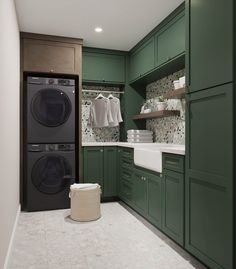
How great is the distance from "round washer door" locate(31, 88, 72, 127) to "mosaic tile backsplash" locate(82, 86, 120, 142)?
0.71 meters

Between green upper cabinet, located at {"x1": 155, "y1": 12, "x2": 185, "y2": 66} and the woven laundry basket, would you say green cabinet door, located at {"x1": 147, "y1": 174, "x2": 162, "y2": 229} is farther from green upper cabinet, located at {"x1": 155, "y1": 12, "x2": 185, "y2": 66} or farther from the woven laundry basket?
green upper cabinet, located at {"x1": 155, "y1": 12, "x2": 185, "y2": 66}

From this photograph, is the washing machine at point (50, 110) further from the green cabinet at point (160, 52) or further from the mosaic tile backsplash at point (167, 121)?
the mosaic tile backsplash at point (167, 121)

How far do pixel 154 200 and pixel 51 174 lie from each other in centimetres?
157

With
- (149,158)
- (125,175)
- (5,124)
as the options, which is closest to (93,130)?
(125,175)

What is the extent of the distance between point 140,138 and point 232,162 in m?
2.37

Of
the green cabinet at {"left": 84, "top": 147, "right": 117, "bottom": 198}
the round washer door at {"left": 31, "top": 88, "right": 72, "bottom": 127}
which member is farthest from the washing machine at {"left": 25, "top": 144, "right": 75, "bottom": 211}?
the round washer door at {"left": 31, "top": 88, "right": 72, "bottom": 127}

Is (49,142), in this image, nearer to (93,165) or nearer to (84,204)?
(93,165)

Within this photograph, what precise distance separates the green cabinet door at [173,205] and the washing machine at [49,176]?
1.62 metres

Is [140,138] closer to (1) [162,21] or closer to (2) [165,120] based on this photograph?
(2) [165,120]

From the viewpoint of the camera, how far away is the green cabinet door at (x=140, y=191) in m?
3.05

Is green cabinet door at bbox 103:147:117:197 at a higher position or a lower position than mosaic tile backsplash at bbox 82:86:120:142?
lower

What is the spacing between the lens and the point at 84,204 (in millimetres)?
3107

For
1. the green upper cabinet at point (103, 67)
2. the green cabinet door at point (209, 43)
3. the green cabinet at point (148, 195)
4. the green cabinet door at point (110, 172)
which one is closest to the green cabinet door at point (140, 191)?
the green cabinet at point (148, 195)

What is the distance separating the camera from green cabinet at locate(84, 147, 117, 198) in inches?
153
